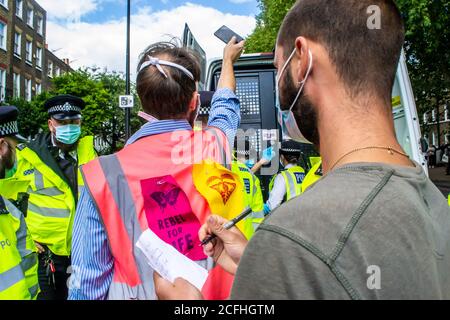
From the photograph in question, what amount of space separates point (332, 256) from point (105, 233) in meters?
1.09

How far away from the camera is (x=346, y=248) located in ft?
2.71

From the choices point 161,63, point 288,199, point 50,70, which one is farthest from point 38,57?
point 288,199

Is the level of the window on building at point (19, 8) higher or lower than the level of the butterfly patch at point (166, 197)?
higher

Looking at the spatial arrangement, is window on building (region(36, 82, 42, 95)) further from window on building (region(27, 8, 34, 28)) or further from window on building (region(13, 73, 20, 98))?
window on building (region(27, 8, 34, 28))

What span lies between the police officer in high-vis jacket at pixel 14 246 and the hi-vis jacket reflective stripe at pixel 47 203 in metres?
0.72

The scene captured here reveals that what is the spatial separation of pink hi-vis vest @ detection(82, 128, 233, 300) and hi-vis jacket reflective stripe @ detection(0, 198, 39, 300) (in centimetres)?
97

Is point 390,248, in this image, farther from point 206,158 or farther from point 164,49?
point 164,49

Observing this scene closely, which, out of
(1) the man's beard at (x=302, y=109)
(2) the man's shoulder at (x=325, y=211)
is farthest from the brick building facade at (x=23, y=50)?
(2) the man's shoulder at (x=325, y=211)

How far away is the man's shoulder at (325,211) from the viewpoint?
836mm

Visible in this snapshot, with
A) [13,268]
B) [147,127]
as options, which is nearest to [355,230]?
[147,127]

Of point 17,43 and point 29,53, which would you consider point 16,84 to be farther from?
point 29,53

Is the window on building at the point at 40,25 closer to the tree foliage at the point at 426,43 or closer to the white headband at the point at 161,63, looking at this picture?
the tree foliage at the point at 426,43

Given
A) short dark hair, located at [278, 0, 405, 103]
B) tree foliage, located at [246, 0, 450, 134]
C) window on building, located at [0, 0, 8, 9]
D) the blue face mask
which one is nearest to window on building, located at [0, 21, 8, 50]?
window on building, located at [0, 0, 8, 9]

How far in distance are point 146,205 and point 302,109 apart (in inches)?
30.3
